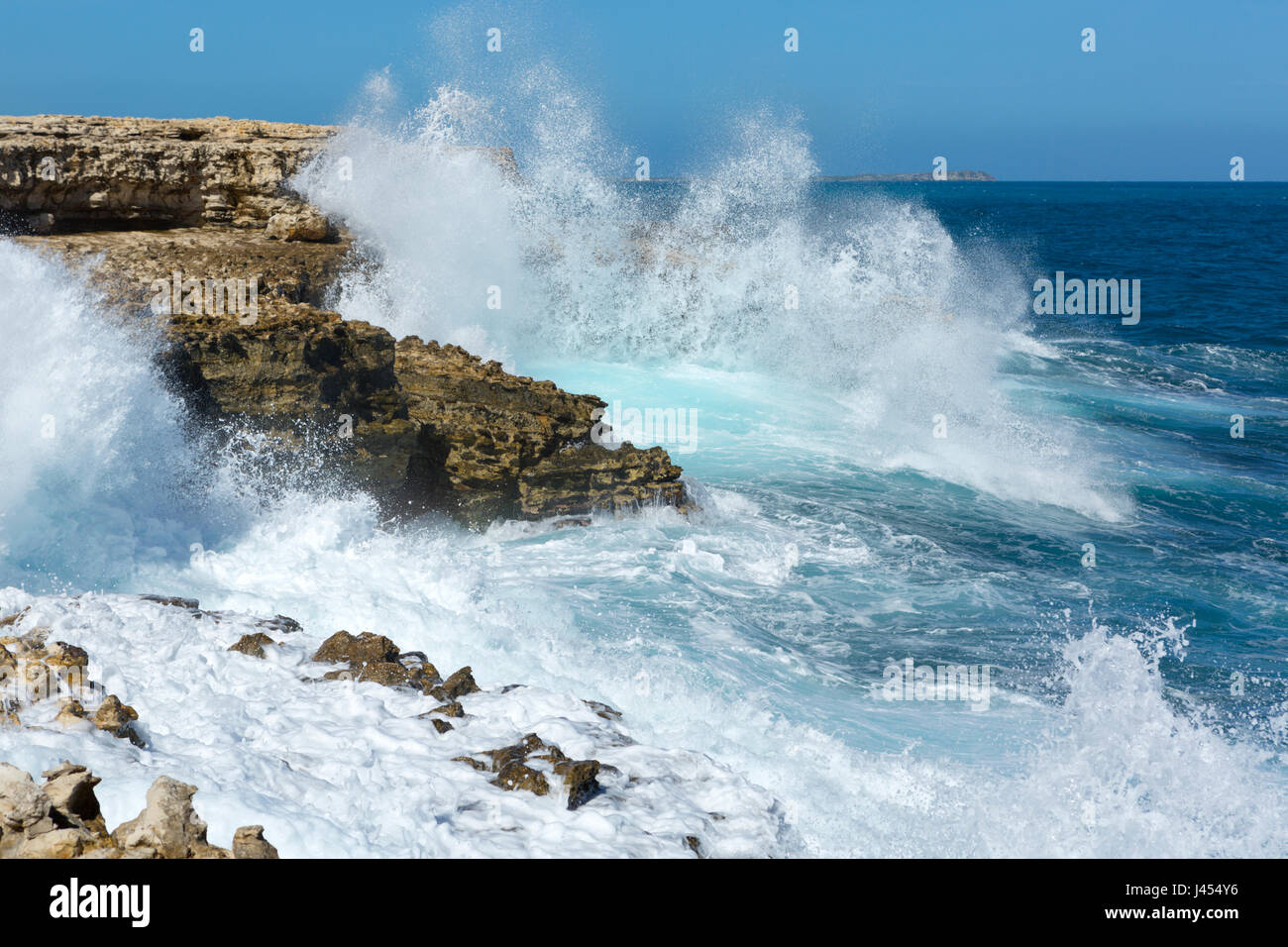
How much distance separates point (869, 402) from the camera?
1396 cm

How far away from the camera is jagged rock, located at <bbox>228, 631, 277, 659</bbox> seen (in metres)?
5.11

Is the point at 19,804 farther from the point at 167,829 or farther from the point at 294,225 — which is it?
the point at 294,225

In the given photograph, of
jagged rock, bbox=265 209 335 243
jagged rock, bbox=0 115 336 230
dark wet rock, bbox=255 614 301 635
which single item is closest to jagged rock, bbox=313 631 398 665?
dark wet rock, bbox=255 614 301 635

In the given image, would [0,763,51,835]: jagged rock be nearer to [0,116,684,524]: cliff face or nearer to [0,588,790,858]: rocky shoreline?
[0,588,790,858]: rocky shoreline

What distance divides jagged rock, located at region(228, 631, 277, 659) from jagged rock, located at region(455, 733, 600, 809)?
1499 mm

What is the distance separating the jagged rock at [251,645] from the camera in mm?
5109

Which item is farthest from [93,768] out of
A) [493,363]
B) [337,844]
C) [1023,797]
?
[493,363]

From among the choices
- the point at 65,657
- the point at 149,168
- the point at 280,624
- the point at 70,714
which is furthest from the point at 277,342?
the point at 149,168

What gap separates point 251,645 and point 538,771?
193 cm

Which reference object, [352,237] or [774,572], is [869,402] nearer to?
[774,572]

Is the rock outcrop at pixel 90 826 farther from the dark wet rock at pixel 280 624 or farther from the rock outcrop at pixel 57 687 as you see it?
the dark wet rock at pixel 280 624

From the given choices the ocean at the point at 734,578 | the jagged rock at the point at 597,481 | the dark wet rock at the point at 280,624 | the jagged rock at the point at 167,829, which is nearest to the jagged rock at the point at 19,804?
the jagged rock at the point at 167,829

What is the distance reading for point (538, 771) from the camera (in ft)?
13.7
